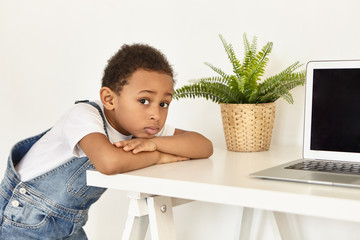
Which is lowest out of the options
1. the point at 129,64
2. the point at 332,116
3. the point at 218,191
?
the point at 218,191

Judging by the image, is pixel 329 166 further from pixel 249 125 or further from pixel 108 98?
pixel 108 98

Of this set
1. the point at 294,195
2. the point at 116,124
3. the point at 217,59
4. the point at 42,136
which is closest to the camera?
the point at 294,195

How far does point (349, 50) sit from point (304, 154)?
1.45 ft

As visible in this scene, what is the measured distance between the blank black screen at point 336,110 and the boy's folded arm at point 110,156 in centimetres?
37

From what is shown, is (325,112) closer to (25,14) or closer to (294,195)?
(294,195)

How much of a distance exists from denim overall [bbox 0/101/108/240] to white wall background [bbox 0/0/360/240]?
570 millimetres

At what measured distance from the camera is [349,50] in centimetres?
140

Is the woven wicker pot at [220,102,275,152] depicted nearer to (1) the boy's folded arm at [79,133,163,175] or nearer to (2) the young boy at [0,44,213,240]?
(2) the young boy at [0,44,213,240]

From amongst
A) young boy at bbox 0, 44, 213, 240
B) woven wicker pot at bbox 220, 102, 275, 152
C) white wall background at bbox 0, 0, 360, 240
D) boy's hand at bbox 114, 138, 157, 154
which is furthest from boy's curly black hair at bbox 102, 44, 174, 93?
white wall background at bbox 0, 0, 360, 240

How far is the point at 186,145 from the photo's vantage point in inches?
45.9

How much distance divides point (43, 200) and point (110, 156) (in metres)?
0.35

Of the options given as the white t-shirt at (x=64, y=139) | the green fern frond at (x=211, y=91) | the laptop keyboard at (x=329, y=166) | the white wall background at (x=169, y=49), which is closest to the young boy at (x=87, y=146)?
the white t-shirt at (x=64, y=139)

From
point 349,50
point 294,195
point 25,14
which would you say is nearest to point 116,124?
point 294,195

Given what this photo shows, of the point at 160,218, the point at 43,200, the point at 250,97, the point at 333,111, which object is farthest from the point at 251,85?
the point at 43,200
